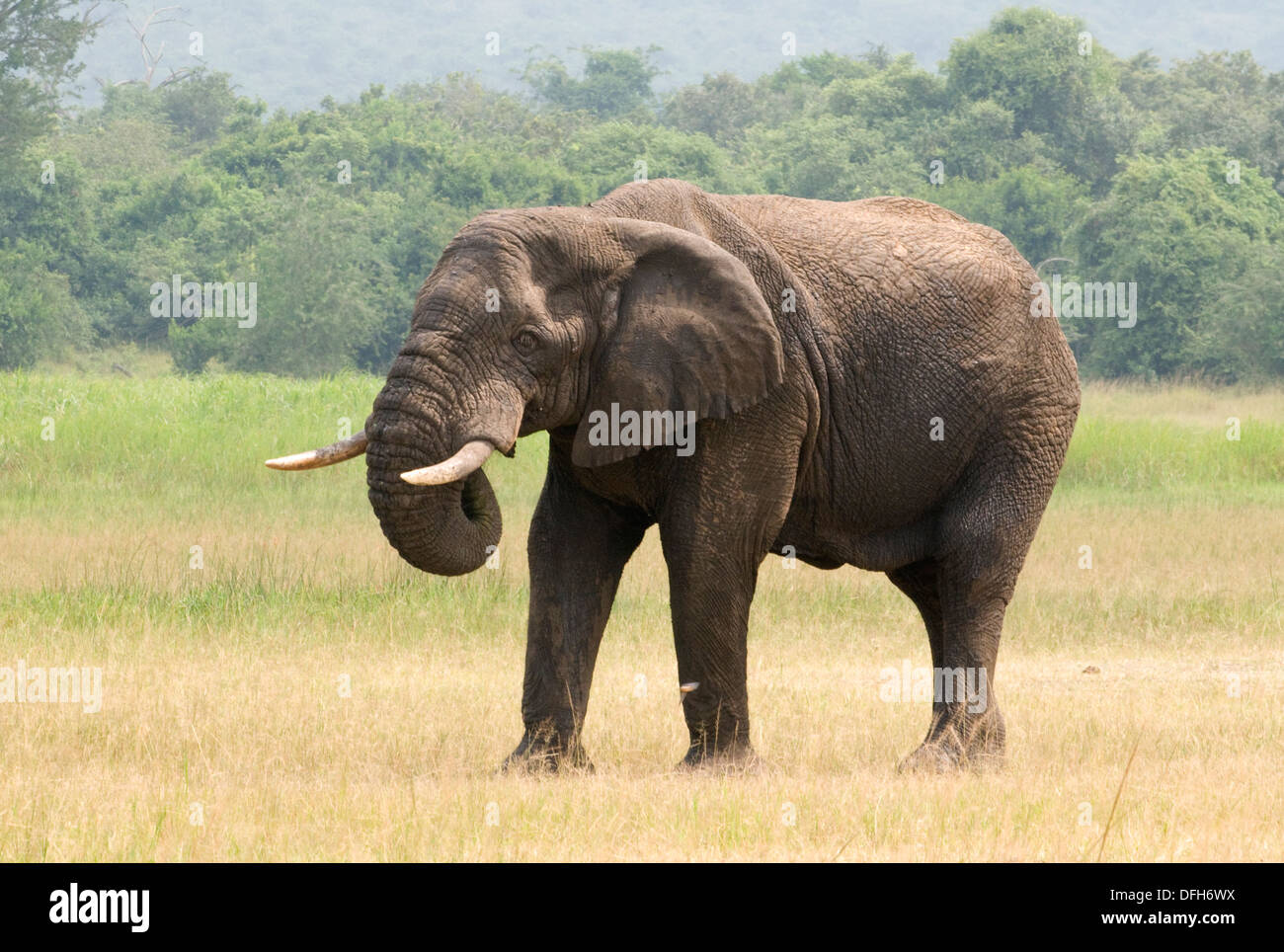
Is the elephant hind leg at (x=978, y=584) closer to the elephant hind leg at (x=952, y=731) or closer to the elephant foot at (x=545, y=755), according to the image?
the elephant hind leg at (x=952, y=731)

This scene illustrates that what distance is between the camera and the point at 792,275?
24.3ft

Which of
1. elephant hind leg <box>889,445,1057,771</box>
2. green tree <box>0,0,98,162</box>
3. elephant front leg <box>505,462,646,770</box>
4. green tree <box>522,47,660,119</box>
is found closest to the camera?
elephant front leg <box>505,462,646,770</box>

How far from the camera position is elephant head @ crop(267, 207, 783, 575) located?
255 inches

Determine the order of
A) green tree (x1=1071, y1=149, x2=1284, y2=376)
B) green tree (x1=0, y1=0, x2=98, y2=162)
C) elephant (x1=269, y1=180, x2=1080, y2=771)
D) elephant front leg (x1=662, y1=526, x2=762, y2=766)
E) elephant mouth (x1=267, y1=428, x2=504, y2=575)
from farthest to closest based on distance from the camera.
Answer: green tree (x1=0, y1=0, x2=98, y2=162) → green tree (x1=1071, y1=149, x2=1284, y2=376) → elephant front leg (x1=662, y1=526, x2=762, y2=766) → elephant (x1=269, y1=180, x2=1080, y2=771) → elephant mouth (x1=267, y1=428, x2=504, y2=575)

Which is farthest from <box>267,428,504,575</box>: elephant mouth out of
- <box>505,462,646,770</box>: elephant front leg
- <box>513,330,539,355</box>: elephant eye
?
<box>505,462,646,770</box>: elephant front leg

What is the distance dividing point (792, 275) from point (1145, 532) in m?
9.02

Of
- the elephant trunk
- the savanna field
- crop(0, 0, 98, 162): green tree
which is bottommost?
the savanna field

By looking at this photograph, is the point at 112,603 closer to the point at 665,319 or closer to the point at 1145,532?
the point at 665,319

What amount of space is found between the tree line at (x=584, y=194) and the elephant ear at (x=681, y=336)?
102 feet

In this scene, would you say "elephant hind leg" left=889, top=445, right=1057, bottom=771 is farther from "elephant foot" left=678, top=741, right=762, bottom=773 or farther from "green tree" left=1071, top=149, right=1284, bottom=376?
"green tree" left=1071, top=149, right=1284, bottom=376

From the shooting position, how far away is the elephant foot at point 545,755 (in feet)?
24.3

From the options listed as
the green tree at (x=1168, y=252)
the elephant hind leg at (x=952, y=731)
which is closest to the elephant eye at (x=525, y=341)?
the elephant hind leg at (x=952, y=731)

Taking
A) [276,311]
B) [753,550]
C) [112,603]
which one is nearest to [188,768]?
[753,550]

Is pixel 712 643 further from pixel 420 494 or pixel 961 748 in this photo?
pixel 420 494
